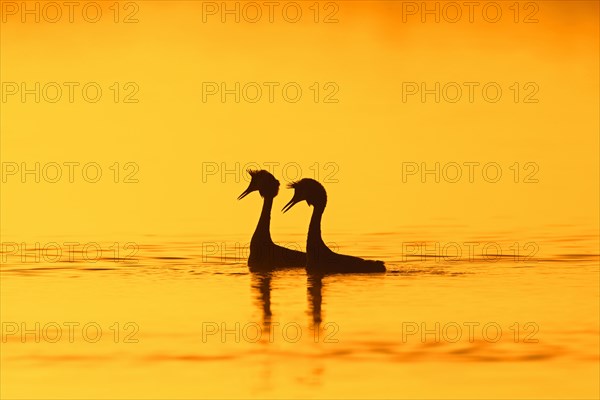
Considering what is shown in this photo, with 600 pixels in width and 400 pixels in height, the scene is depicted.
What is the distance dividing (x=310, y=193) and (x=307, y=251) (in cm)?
105

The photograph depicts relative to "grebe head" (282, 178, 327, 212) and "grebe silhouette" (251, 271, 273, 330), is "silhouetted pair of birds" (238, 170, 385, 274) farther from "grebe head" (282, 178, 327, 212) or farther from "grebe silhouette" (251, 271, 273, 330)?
"grebe silhouette" (251, 271, 273, 330)

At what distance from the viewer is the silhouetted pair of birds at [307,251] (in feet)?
77.0

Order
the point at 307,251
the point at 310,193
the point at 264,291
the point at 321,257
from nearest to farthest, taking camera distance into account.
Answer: the point at 264,291, the point at 321,257, the point at 307,251, the point at 310,193

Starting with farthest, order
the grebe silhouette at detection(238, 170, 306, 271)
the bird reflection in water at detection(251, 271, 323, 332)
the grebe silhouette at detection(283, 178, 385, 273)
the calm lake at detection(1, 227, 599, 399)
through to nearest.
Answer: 1. the grebe silhouette at detection(238, 170, 306, 271)
2. the grebe silhouette at detection(283, 178, 385, 273)
3. the bird reflection in water at detection(251, 271, 323, 332)
4. the calm lake at detection(1, 227, 599, 399)

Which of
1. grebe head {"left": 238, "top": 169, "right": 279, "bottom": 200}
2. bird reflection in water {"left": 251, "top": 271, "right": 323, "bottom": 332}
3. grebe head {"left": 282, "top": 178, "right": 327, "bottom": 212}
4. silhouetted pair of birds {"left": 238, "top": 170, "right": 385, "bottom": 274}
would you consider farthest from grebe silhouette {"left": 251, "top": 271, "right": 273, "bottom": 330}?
grebe head {"left": 238, "top": 169, "right": 279, "bottom": 200}

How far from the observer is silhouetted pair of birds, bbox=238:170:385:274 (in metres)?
23.5

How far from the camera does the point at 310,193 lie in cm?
2469

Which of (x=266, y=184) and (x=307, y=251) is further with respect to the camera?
(x=266, y=184)

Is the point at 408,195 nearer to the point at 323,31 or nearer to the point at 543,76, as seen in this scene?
the point at 543,76

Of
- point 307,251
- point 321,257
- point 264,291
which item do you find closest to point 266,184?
point 307,251

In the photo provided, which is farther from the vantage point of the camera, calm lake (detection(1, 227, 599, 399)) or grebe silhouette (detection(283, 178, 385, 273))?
grebe silhouette (detection(283, 178, 385, 273))

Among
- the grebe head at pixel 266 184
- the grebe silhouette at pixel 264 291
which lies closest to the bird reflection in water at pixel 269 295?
the grebe silhouette at pixel 264 291

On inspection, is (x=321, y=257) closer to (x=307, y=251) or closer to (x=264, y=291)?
(x=307, y=251)

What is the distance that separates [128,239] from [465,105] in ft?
67.8
